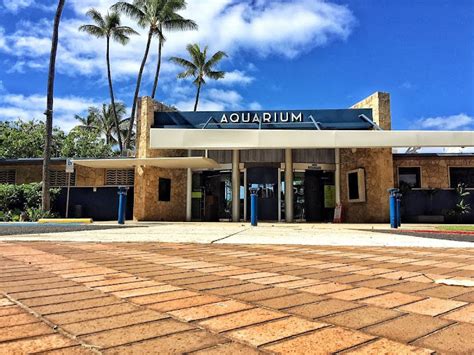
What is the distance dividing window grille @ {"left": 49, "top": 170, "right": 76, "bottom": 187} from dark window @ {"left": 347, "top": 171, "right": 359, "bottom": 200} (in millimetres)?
12821

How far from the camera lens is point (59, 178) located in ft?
60.6

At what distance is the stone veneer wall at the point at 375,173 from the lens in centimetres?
1586

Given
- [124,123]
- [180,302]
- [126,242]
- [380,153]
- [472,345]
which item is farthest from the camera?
[124,123]

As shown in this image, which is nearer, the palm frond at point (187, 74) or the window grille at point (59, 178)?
the window grille at point (59, 178)

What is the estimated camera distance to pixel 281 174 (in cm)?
1748

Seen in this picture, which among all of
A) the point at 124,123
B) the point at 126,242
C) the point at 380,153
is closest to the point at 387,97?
the point at 380,153

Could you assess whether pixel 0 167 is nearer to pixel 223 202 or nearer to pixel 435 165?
pixel 223 202

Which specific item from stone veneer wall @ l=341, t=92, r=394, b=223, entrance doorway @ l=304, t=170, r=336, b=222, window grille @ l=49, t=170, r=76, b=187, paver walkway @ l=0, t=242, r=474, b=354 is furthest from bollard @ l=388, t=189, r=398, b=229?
window grille @ l=49, t=170, r=76, b=187

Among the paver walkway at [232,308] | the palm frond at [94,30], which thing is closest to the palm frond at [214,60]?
the palm frond at [94,30]

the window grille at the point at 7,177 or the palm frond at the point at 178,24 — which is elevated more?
the palm frond at the point at 178,24

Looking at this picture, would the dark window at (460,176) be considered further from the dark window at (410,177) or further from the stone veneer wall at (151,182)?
the stone veneer wall at (151,182)

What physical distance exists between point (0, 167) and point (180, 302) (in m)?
20.2

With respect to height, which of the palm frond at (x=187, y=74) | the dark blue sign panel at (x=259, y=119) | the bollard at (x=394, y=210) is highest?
the palm frond at (x=187, y=74)

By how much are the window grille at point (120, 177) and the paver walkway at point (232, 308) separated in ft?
49.8
